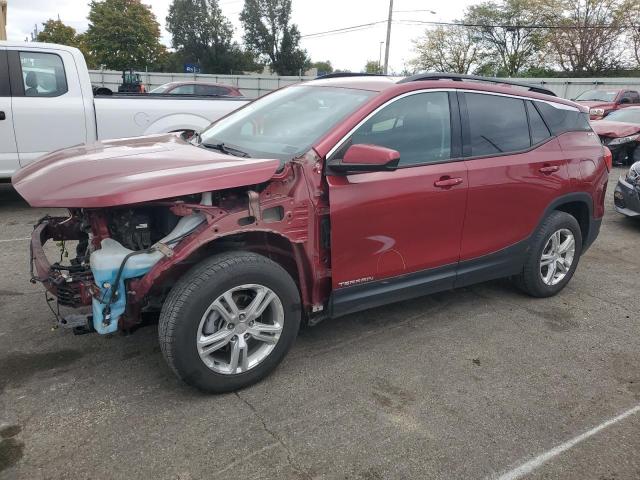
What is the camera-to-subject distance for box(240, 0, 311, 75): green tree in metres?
64.0

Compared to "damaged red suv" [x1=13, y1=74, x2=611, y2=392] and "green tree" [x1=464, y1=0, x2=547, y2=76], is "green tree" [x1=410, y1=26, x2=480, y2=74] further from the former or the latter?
"damaged red suv" [x1=13, y1=74, x2=611, y2=392]

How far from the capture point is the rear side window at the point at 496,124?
3.79m

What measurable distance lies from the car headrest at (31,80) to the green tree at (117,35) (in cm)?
4803

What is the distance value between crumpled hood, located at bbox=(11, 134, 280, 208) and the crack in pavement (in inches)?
47.7

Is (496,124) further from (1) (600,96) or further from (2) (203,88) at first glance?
(1) (600,96)

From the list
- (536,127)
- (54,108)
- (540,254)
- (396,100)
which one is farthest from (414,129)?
(54,108)

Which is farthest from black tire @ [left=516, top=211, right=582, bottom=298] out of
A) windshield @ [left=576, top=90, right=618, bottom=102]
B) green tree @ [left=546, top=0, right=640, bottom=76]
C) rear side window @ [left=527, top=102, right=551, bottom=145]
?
green tree @ [left=546, top=0, right=640, bottom=76]

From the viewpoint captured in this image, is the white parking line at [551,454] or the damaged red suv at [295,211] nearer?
the white parking line at [551,454]

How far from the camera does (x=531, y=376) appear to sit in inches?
131

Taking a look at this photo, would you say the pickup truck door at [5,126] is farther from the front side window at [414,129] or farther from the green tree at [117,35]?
the green tree at [117,35]

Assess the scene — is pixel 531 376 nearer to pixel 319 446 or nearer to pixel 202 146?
pixel 319 446

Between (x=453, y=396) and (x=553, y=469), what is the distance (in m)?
0.68

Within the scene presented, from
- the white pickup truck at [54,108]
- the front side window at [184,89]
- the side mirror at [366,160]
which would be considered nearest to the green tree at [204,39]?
the front side window at [184,89]

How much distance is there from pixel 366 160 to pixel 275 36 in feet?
220
